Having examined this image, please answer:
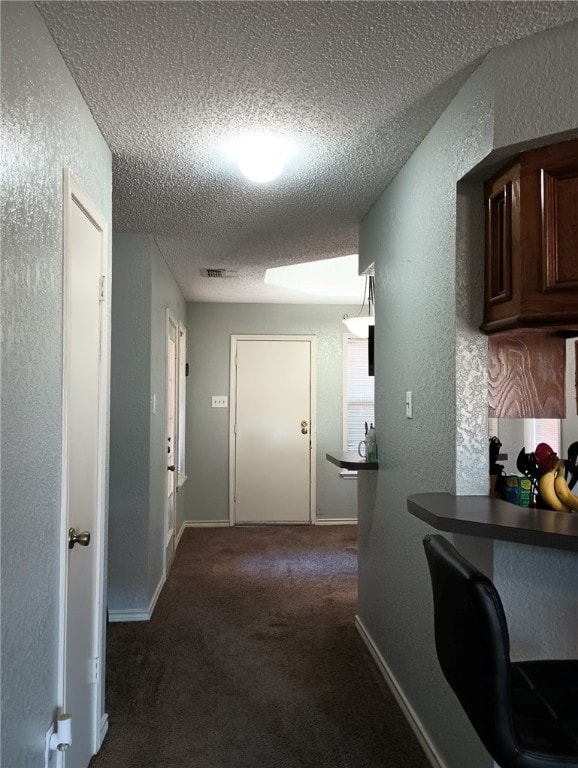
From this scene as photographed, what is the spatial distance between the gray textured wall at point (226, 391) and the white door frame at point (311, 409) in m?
0.05

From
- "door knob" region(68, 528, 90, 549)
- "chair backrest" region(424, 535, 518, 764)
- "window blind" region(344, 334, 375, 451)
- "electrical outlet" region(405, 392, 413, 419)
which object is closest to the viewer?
"chair backrest" region(424, 535, 518, 764)

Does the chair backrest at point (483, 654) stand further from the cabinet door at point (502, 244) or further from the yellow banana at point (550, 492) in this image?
the cabinet door at point (502, 244)

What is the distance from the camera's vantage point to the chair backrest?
1172 millimetres

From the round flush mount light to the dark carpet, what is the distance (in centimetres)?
232

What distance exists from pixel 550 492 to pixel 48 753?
167 cm

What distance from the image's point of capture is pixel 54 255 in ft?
5.73

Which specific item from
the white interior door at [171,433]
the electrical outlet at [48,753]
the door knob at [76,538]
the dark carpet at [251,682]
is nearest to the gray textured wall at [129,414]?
the dark carpet at [251,682]

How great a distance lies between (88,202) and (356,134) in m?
1.07

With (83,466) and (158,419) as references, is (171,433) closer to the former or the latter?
(158,419)

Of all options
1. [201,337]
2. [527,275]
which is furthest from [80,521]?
[201,337]

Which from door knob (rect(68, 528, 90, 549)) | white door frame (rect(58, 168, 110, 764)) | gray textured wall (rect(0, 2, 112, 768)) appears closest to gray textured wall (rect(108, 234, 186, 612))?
white door frame (rect(58, 168, 110, 764))

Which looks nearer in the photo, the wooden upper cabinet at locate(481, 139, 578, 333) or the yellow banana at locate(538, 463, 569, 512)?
the wooden upper cabinet at locate(481, 139, 578, 333)

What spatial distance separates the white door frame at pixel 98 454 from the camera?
184 centimetres

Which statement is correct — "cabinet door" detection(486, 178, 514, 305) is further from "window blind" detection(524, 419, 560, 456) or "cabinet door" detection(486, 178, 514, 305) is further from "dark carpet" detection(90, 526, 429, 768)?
"dark carpet" detection(90, 526, 429, 768)
